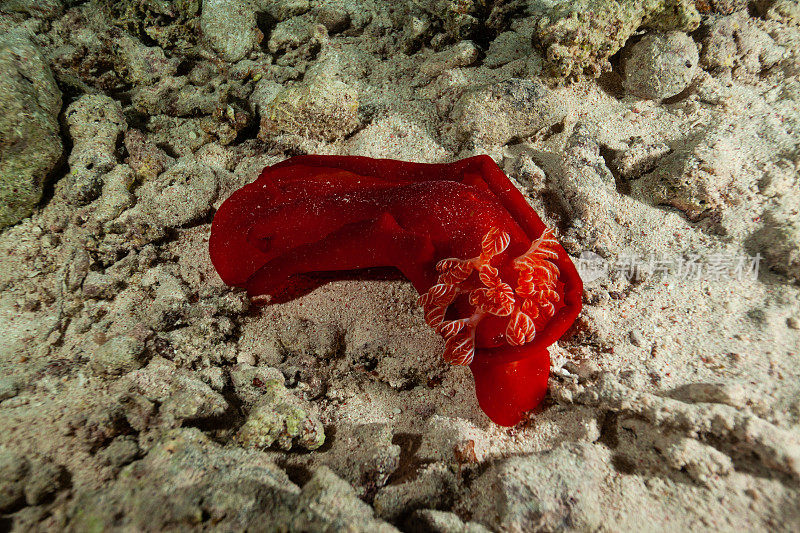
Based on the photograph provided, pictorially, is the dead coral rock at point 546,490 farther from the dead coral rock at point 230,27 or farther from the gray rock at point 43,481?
the dead coral rock at point 230,27

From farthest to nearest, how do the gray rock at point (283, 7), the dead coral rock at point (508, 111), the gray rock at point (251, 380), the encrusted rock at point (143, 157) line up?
the gray rock at point (283, 7), the encrusted rock at point (143, 157), the dead coral rock at point (508, 111), the gray rock at point (251, 380)

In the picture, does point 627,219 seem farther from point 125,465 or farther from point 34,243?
point 34,243

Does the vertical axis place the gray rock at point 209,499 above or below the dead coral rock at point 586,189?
below

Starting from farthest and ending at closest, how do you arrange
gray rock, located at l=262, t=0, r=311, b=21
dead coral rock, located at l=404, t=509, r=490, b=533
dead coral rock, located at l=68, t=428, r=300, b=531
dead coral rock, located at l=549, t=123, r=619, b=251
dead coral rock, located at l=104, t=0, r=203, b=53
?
Answer: gray rock, located at l=262, t=0, r=311, b=21 → dead coral rock, located at l=104, t=0, r=203, b=53 → dead coral rock, located at l=549, t=123, r=619, b=251 → dead coral rock, located at l=404, t=509, r=490, b=533 → dead coral rock, located at l=68, t=428, r=300, b=531

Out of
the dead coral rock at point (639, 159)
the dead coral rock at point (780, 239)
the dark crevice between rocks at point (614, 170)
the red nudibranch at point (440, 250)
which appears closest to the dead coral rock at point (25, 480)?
the red nudibranch at point (440, 250)

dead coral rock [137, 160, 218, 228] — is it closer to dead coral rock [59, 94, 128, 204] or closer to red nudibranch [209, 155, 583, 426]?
dead coral rock [59, 94, 128, 204]

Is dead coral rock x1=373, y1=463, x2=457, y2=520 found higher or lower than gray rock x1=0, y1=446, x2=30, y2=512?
lower

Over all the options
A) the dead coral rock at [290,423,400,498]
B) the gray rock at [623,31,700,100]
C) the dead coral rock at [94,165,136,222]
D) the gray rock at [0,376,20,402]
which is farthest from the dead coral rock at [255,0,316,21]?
the dead coral rock at [290,423,400,498]

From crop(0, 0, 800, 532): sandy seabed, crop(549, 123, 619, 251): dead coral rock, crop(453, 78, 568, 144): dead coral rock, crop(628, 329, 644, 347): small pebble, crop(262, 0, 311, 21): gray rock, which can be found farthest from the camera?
crop(262, 0, 311, 21): gray rock
